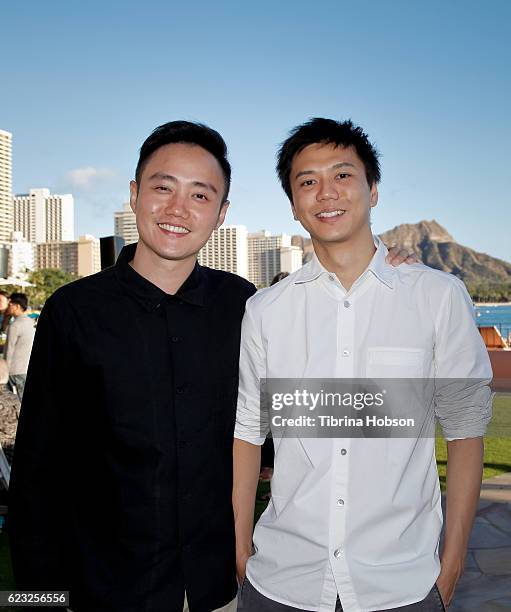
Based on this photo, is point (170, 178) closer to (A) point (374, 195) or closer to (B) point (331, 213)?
(B) point (331, 213)

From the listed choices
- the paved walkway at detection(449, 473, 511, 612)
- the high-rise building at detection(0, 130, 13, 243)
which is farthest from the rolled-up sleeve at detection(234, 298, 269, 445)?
the high-rise building at detection(0, 130, 13, 243)

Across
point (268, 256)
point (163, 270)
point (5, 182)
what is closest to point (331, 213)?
point (163, 270)

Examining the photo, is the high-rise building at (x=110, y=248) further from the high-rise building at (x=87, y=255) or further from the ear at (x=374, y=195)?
the high-rise building at (x=87, y=255)

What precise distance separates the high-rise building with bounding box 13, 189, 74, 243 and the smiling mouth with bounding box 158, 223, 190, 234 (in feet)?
464

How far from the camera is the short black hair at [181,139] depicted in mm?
2064

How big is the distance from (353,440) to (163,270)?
2.67 feet

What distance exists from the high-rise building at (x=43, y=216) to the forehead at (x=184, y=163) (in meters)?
141

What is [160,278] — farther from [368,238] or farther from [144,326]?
[368,238]

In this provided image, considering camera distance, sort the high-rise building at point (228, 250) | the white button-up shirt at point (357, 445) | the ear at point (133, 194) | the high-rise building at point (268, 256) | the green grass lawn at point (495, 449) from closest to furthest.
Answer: the white button-up shirt at point (357, 445) < the ear at point (133, 194) < the green grass lawn at point (495, 449) < the high-rise building at point (228, 250) < the high-rise building at point (268, 256)

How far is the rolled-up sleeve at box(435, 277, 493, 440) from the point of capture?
175 centimetres

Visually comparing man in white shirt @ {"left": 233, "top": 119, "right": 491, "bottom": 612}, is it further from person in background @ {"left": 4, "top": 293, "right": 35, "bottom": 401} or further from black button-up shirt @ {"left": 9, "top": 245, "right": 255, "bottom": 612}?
person in background @ {"left": 4, "top": 293, "right": 35, "bottom": 401}

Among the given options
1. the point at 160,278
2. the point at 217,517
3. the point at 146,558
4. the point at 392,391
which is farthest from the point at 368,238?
the point at 146,558

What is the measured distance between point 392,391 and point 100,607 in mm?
1027
